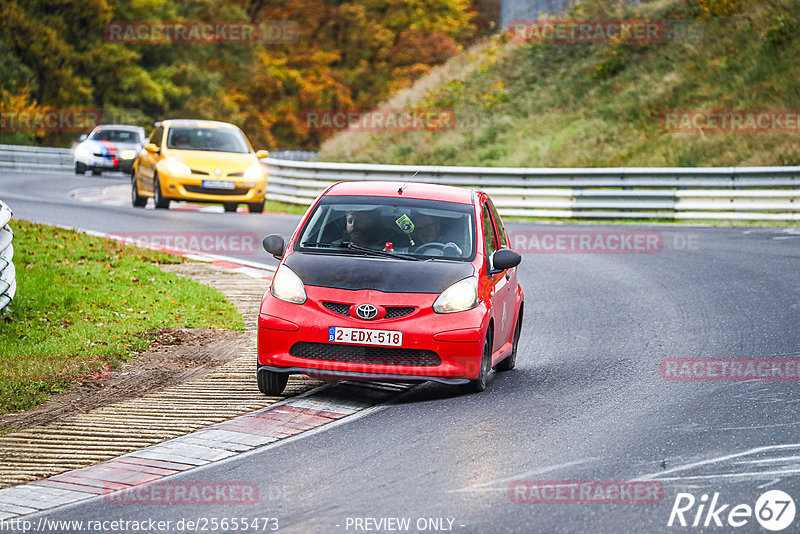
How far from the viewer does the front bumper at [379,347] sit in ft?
29.0

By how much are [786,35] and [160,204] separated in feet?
61.4

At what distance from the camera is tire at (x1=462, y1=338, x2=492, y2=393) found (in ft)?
30.2

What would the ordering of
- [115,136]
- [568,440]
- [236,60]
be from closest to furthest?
[568,440]
[115,136]
[236,60]

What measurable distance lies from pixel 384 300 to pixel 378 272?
1.01ft

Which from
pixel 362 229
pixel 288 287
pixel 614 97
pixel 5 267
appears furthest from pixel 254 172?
pixel 614 97

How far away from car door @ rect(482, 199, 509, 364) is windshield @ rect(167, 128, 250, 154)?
15.1 meters

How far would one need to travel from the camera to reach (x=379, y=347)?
348 inches

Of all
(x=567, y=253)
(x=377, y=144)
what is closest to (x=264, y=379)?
(x=567, y=253)

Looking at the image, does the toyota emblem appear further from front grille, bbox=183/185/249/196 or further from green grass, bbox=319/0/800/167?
green grass, bbox=319/0/800/167

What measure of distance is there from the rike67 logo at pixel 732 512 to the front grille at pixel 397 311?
3.09 metres

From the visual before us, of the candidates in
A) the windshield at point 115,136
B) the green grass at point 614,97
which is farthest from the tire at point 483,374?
the windshield at point 115,136

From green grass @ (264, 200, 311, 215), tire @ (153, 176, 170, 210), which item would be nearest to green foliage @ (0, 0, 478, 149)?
green grass @ (264, 200, 311, 215)

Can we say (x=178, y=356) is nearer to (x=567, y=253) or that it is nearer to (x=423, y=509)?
(x=423, y=509)

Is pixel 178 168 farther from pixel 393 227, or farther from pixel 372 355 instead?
pixel 372 355
